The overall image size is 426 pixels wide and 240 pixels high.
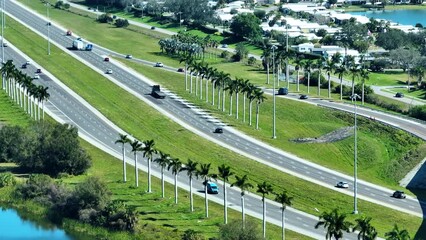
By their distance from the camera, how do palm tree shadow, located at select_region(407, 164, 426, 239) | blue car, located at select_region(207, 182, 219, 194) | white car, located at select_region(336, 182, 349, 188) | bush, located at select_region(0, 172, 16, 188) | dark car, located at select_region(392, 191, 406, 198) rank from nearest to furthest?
blue car, located at select_region(207, 182, 219, 194) < dark car, located at select_region(392, 191, 406, 198) < white car, located at select_region(336, 182, 349, 188) < palm tree shadow, located at select_region(407, 164, 426, 239) < bush, located at select_region(0, 172, 16, 188)

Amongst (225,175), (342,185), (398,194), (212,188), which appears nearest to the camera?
(225,175)

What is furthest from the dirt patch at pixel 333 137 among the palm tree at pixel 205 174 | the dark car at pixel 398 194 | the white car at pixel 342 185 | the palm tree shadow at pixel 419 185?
the palm tree at pixel 205 174

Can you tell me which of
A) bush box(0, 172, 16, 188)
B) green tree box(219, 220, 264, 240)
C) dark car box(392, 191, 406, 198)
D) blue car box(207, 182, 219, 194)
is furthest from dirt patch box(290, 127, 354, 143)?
green tree box(219, 220, 264, 240)

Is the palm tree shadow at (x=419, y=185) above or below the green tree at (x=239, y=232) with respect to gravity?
below

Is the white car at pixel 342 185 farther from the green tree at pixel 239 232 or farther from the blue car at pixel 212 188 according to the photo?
the green tree at pixel 239 232

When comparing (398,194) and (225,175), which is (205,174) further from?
(398,194)

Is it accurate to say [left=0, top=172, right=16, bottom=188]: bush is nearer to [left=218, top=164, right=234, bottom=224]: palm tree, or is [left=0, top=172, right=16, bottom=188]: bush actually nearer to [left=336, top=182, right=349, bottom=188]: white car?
[left=218, top=164, right=234, bottom=224]: palm tree

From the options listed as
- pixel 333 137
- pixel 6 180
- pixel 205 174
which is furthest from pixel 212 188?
pixel 333 137

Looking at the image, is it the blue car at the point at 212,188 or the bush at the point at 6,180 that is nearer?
the blue car at the point at 212,188

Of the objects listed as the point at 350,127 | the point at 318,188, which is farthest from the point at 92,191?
the point at 350,127
